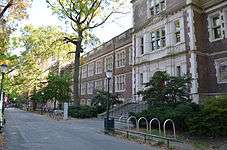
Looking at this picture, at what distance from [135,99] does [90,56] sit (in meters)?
22.4

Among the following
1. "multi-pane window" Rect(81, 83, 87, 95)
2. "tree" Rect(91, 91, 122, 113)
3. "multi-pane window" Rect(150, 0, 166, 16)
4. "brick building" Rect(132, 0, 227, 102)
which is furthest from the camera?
"multi-pane window" Rect(81, 83, 87, 95)

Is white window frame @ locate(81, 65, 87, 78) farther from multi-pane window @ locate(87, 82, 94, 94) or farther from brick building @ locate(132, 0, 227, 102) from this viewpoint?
brick building @ locate(132, 0, 227, 102)

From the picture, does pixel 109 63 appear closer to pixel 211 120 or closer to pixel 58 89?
pixel 58 89

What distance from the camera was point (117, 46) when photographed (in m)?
41.1

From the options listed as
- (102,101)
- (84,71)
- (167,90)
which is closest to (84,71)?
(84,71)

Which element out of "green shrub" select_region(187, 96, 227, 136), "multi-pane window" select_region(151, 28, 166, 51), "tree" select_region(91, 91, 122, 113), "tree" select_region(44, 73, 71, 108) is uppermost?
"multi-pane window" select_region(151, 28, 166, 51)

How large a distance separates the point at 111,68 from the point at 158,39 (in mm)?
14962

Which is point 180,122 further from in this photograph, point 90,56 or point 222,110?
point 90,56

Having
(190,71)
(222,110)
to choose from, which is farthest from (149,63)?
(222,110)

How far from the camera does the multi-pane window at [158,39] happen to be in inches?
1098

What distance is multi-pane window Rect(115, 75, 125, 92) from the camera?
38.8 meters

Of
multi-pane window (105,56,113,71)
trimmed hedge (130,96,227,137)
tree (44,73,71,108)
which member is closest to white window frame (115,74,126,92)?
multi-pane window (105,56,113,71)

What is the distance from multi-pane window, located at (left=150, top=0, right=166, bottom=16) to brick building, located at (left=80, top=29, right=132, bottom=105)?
23.3 ft

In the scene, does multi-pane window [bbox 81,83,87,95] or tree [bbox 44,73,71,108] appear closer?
tree [bbox 44,73,71,108]
